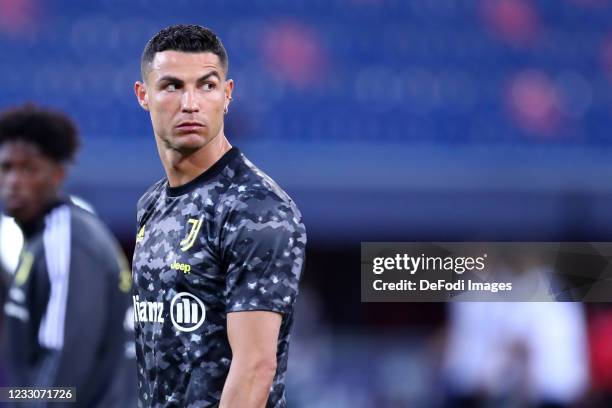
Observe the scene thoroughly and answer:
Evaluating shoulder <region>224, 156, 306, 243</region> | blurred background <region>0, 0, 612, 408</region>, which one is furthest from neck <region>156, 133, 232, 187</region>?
blurred background <region>0, 0, 612, 408</region>

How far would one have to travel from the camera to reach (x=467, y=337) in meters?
6.61

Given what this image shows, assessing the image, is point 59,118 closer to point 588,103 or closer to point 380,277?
point 380,277

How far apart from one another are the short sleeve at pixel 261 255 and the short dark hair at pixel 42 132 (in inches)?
121

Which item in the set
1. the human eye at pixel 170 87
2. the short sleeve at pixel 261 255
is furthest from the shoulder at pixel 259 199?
the human eye at pixel 170 87

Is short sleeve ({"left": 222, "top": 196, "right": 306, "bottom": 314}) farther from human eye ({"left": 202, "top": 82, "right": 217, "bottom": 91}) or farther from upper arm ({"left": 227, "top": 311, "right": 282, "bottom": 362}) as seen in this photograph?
human eye ({"left": 202, "top": 82, "right": 217, "bottom": 91})

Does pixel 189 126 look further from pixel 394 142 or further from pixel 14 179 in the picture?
pixel 394 142

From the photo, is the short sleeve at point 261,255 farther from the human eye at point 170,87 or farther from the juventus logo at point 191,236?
the human eye at point 170,87

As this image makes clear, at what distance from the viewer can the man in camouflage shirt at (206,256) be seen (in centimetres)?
196

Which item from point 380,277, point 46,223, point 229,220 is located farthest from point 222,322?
point 380,277

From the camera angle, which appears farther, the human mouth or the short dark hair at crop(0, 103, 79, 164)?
the short dark hair at crop(0, 103, 79, 164)

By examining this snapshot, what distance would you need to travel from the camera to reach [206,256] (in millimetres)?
2035

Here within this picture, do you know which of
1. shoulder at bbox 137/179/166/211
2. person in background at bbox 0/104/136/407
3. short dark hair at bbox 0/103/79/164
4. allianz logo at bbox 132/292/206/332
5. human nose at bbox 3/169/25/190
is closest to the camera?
allianz logo at bbox 132/292/206/332

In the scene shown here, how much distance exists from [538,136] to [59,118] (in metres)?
3.94

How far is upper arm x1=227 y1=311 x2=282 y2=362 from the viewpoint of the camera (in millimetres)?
1932
